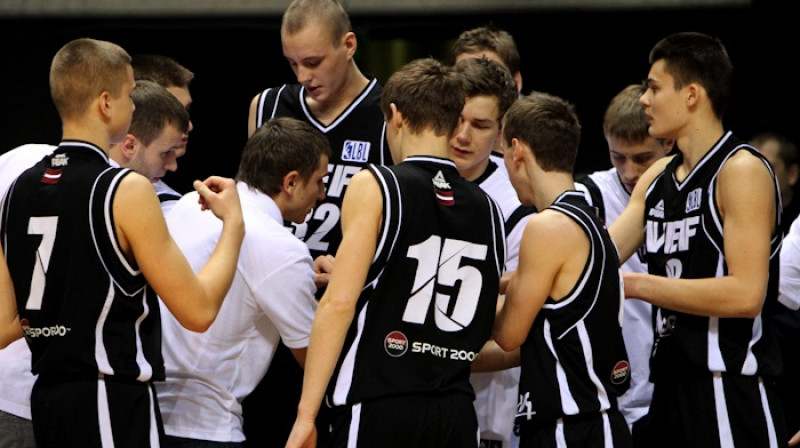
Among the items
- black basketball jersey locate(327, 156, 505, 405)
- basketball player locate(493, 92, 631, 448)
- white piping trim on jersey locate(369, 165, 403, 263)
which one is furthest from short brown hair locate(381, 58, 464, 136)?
basketball player locate(493, 92, 631, 448)

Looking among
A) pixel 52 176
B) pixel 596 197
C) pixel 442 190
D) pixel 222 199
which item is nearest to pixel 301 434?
pixel 222 199

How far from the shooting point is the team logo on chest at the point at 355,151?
17.1 ft

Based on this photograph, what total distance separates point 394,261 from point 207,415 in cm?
90

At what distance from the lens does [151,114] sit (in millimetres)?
4676

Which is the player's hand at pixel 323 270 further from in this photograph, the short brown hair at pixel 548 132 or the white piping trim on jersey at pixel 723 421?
the white piping trim on jersey at pixel 723 421

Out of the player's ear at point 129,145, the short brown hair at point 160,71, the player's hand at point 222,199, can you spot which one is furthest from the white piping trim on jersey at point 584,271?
the short brown hair at point 160,71

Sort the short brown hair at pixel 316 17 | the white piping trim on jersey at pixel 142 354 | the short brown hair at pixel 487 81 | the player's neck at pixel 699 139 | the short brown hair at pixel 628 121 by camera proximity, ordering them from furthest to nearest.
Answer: the short brown hair at pixel 628 121
the short brown hair at pixel 316 17
the short brown hair at pixel 487 81
the player's neck at pixel 699 139
the white piping trim on jersey at pixel 142 354

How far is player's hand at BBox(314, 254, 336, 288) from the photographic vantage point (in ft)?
14.6

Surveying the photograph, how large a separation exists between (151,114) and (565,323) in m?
1.90

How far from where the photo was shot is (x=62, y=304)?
3.65 metres

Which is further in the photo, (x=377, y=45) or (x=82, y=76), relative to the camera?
(x=377, y=45)

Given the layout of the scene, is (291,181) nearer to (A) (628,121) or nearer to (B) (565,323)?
(B) (565,323)

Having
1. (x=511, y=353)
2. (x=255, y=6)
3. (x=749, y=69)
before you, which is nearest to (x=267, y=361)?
(x=511, y=353)

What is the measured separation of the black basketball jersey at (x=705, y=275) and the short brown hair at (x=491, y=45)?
1731mm
